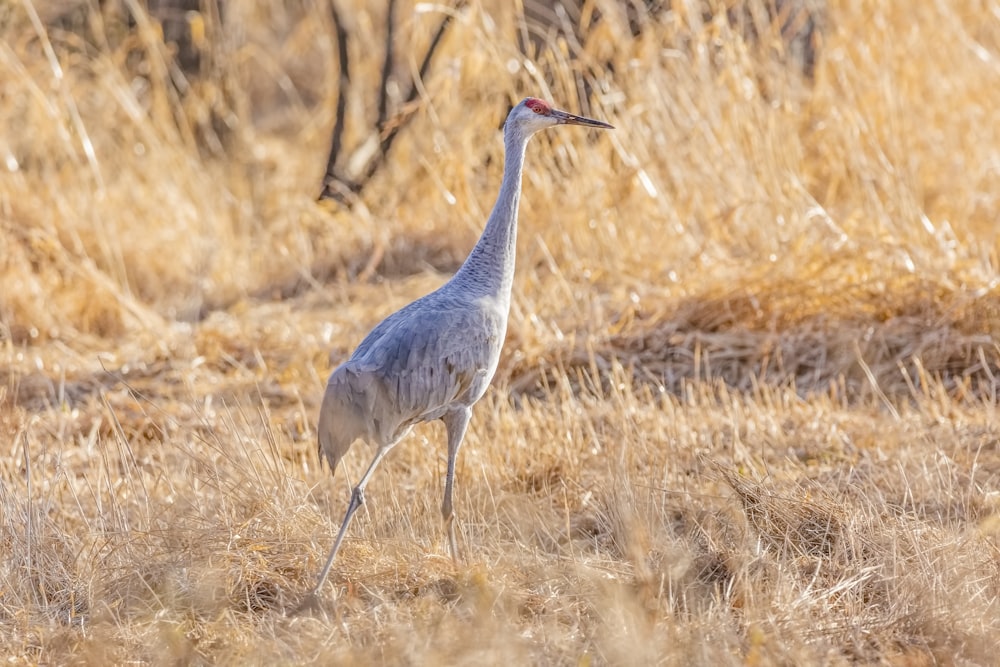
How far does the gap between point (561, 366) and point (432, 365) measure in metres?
1.78

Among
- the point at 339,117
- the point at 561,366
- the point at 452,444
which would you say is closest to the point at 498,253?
the point at 452,444

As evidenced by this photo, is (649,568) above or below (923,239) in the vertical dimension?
below

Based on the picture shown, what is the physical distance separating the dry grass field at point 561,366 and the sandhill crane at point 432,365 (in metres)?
0.31

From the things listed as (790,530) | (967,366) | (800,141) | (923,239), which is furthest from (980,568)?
(800,141)

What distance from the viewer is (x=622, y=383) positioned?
17.1 ft

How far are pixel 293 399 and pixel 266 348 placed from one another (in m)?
0.70

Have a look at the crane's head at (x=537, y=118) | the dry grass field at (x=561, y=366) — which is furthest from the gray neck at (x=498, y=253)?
the dry grass field at (x=561, y=366)

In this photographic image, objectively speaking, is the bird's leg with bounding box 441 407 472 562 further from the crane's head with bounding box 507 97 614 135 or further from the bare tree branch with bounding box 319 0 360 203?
the bare tree branch with bounding box 319 0 360 203

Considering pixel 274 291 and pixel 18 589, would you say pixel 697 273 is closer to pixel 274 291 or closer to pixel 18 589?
pixel 274 291

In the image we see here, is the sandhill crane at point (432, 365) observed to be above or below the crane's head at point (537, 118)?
below

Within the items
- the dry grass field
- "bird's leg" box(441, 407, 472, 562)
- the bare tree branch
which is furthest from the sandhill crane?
the bare tree branch

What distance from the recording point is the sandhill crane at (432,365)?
359cm

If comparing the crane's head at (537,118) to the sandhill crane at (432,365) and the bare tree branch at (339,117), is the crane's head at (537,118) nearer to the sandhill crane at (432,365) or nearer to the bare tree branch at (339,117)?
the sandhill crane at (432,365)

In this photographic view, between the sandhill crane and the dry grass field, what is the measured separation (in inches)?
12.2
